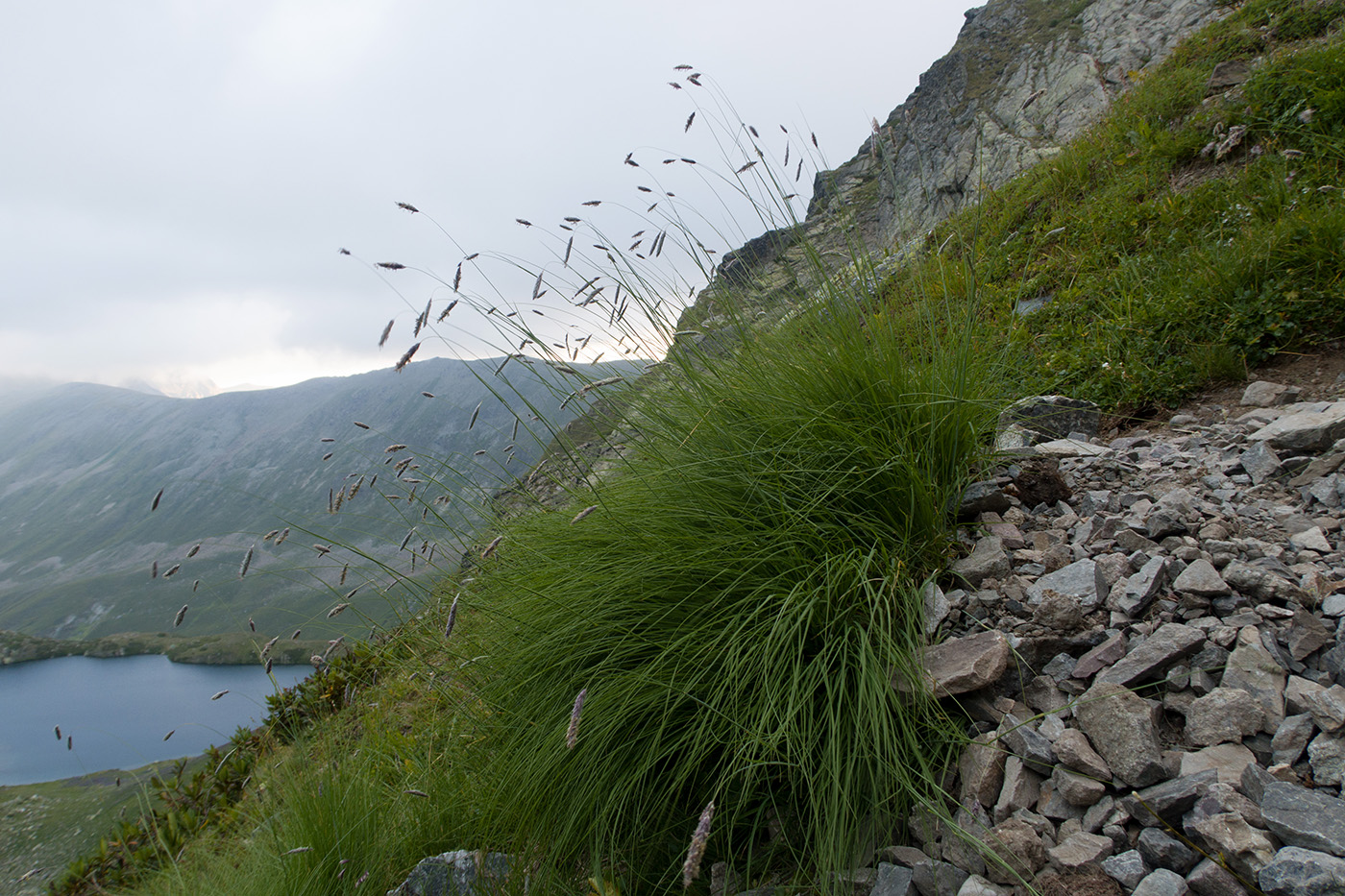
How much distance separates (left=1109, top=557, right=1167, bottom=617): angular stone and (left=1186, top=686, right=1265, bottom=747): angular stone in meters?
0.35

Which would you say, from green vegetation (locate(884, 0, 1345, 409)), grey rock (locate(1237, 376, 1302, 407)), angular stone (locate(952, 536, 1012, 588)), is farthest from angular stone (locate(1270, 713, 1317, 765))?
grey rock (locate(1237, 376, 1302, 407))

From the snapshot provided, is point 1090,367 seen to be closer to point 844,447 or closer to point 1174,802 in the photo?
point 844,447

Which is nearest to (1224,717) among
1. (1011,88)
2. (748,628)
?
(748,628)

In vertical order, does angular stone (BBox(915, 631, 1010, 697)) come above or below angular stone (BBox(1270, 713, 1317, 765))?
above

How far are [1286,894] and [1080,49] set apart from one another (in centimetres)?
1678

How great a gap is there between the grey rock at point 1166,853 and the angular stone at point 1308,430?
204cm

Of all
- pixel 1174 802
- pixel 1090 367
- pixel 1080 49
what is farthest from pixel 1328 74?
pixel 1080 49

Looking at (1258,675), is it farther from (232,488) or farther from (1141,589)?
(232,488)

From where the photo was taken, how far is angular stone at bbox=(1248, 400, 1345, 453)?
234cm

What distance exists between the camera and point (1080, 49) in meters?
12.5

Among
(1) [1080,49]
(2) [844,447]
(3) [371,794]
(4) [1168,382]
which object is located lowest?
(4) [1168,382]

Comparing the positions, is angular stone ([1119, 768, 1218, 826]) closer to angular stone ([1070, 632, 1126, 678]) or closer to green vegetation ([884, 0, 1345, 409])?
angular stone ([1070, 632, 1126, 678])

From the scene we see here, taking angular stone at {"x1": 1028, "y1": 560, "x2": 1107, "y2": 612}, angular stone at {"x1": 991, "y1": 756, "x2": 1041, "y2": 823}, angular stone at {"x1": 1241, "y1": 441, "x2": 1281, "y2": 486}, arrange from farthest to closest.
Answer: angular stone at {"x1": 1241, "y1": 441, "x2": 1281, "y2": 486}
angular stone at {"x1": 1028, "y1": 560, "x2": 1107, "y2": 612}
angular stone at {"x1": 991, "y1": 756, "x2": 1041, "y2": 823}

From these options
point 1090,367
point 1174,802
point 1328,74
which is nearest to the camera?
point 1174,802
